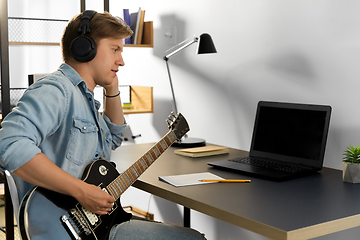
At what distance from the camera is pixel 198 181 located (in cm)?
141

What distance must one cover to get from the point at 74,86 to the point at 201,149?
80 cm

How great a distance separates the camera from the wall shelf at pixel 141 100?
8.82ft

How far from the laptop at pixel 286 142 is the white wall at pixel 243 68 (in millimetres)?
155

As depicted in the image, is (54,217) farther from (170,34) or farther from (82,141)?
(170,34)

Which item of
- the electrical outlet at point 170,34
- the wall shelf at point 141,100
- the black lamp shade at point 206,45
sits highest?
the electrical outlet at point 170,34

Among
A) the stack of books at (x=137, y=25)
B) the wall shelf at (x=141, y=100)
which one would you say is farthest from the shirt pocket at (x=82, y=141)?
the stack of books at (x=137, y=25)

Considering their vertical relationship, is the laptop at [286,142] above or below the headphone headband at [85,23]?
below

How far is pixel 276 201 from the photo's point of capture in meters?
1.20

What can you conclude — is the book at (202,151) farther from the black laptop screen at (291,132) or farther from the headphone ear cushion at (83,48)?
the headphone ear cushion at (83,48)

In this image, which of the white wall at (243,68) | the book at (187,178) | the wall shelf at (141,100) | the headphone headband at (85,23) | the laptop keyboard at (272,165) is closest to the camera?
the headphone headband at (85,23)

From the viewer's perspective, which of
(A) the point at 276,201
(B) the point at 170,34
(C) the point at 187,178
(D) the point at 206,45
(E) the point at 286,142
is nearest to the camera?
(A) the point at 276,201

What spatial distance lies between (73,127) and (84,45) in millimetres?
231

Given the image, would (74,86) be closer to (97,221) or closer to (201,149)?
(97,221)

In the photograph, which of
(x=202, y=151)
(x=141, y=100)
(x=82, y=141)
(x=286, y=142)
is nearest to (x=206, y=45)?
(x=202, y=151)
